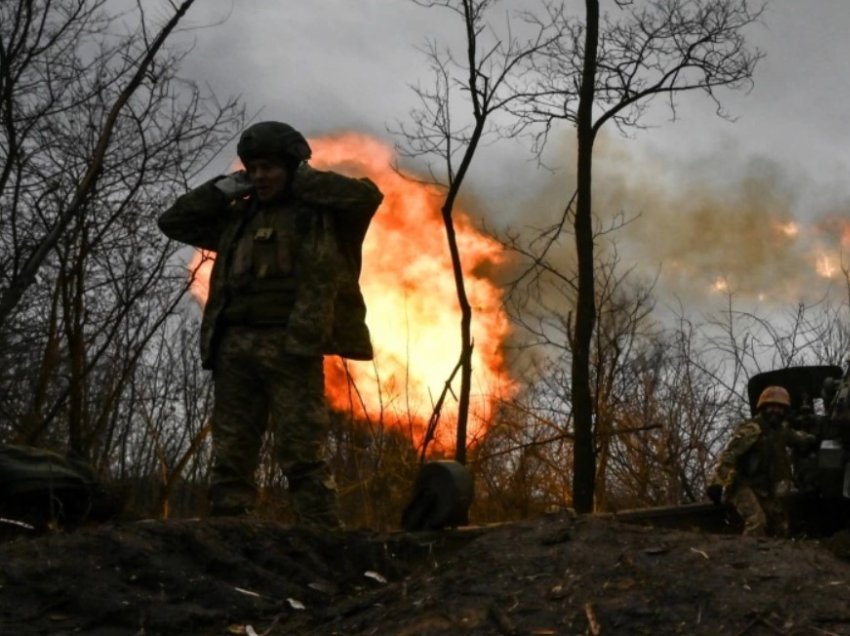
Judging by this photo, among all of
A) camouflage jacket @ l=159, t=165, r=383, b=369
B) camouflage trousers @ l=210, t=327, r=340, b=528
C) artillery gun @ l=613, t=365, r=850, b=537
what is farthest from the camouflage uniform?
camouflage trousers @ l=210, t=327, r=340, b=528

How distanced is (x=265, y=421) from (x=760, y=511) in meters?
4.01

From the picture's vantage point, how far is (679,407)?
62.9ft

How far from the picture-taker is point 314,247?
886cm

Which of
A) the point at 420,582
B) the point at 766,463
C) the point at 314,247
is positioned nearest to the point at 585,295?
the point at 766,463

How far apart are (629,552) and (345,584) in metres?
1.93

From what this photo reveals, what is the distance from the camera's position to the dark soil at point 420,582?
17.1ft

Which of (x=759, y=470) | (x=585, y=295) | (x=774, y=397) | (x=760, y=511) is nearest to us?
(x=760, y=511)

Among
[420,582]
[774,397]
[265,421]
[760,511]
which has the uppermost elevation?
[774,397]

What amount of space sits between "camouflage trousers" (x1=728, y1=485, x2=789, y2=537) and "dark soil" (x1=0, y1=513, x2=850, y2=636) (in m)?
3.69

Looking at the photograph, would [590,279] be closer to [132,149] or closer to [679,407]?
[679,407]

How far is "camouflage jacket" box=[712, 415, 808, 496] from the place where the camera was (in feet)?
37.1

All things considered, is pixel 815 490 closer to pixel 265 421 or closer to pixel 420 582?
pixel 265 421

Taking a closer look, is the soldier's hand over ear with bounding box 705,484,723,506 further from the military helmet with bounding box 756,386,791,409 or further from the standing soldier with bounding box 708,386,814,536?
the military helmet with bounding box 756,386,791,409

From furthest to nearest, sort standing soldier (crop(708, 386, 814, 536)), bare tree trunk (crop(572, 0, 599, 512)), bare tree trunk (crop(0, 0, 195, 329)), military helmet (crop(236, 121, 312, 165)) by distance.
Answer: bare tree trunk (crop(572, 0, 599, 512))
bare tree trunk (crop(0, 0, 195, 329))
standing soldier (crop(708, 386, 814, 536))
military helmet (crop(236, 121, 312, 165))
